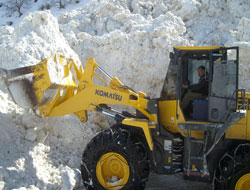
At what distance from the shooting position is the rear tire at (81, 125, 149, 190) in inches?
174

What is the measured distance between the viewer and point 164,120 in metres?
4.64

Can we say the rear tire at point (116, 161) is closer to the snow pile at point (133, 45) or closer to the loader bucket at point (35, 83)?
the loader bucket at point (35, 83)

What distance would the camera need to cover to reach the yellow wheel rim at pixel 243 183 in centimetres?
394

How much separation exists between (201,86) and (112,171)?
204 centimetres

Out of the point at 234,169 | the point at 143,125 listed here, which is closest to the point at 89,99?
the point at 143,125

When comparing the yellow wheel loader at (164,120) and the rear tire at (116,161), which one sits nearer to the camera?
the yellow wheel loader at (164,120)

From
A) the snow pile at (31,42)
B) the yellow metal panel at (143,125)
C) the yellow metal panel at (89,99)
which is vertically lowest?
the yellow metal panel at (143,125)

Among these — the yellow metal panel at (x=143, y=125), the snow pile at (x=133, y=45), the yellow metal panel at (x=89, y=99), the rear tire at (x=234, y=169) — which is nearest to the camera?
the rear tire at (x=234, y=169)

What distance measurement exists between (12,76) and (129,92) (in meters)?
2.00

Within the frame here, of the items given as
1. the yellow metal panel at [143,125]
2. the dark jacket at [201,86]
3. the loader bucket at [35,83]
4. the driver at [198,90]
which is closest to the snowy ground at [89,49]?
the loader bucket at [35,83]

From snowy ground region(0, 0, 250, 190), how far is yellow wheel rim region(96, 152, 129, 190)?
48cm

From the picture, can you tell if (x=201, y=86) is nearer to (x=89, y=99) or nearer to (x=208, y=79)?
(x=208, y=79)

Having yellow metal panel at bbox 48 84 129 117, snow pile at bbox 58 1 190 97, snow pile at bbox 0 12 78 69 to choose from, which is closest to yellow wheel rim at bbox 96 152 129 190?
→ yellow metal panel at bbox 48 84 129 117

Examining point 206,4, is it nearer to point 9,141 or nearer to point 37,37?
point 37,37
